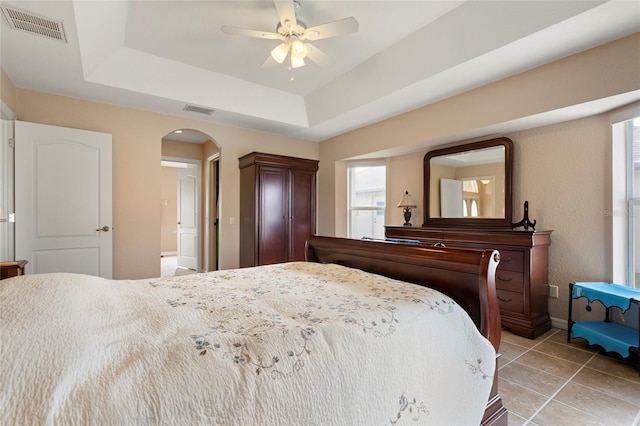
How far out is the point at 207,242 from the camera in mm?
5758

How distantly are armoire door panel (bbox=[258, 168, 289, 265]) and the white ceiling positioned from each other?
97 cm

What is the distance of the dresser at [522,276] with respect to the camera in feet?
9.51

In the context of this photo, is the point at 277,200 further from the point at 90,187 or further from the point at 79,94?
the point at 79,94

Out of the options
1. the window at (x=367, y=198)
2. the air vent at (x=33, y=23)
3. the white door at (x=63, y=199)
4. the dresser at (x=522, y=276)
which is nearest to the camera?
the air vent at (x=33, y=23)

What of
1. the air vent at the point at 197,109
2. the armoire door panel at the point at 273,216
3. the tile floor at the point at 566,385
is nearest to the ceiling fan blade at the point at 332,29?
the air vent at the point at 197,109

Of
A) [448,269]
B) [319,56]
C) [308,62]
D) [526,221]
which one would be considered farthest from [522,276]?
[308,62]

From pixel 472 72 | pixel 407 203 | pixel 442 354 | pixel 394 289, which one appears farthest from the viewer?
pixel 407 203

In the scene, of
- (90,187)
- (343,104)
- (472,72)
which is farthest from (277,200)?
(472,72)

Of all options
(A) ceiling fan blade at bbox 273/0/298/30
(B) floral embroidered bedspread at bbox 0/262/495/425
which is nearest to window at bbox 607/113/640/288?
(B) floral embroidered bedspread at bbox 0/262/495/425

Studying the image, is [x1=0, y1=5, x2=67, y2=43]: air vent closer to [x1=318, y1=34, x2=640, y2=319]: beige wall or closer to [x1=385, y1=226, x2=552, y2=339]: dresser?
[x1=318, y1=34, x2=640, y2=319]: beige wall

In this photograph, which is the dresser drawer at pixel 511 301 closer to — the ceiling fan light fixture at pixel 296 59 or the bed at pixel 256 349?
the bed at pixel 256 349

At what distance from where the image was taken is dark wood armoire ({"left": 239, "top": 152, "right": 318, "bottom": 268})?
13.7 ft

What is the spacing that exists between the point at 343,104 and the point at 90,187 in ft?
10.5

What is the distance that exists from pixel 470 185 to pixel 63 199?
476 centimetres
